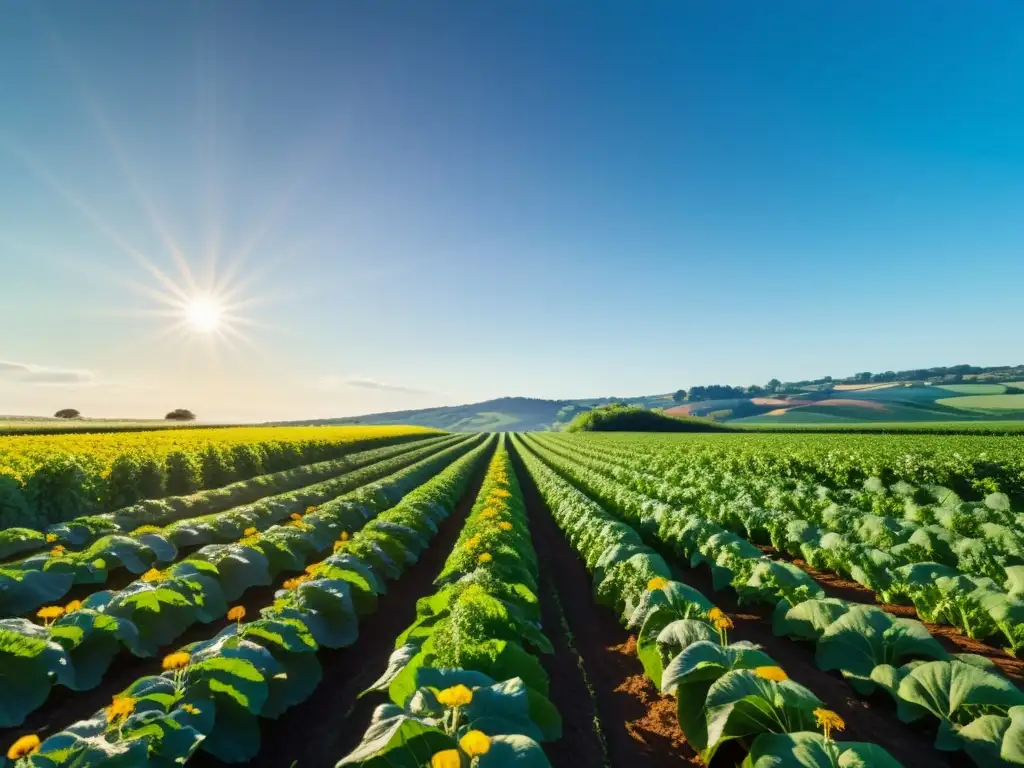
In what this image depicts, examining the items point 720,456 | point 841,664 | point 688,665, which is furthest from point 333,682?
point 720,456

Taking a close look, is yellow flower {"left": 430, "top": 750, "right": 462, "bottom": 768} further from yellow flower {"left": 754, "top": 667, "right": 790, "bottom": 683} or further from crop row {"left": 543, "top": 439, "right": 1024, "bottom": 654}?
crop row {"left": 543, "top": 439, "right": 1024, "bottom": 654}

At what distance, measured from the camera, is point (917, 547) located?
25.2 feet

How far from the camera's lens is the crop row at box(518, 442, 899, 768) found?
278cm

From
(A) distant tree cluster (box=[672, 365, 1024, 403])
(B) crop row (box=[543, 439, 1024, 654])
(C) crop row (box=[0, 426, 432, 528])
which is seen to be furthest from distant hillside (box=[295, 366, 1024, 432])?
(C) crop row (box=[0, 426, 432, 528])

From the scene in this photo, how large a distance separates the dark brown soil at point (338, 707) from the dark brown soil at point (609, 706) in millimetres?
1970

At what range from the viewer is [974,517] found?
918cm

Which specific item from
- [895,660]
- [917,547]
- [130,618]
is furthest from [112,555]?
[917,547]

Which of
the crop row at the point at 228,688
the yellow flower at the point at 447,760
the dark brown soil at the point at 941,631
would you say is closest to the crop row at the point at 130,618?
the crop row at the point at 228,688

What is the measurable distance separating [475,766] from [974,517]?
36.7 ft

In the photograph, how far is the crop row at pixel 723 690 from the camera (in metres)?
2.78

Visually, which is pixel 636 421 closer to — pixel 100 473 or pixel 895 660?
pixel 100 473

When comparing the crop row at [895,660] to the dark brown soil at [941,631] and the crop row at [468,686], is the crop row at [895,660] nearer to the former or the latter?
the dark brown soil at [941,631]

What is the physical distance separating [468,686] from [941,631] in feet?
20.8

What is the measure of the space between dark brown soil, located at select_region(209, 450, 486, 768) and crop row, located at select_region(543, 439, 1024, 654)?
544 cm
